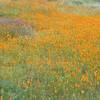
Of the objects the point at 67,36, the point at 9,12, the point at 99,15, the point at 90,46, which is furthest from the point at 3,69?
the point at 99,15

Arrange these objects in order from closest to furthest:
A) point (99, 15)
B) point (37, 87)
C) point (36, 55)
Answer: point (37, 87)
point (36, 55)
point (99, 15)

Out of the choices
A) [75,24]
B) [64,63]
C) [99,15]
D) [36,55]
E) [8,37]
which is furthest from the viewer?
[99,15]

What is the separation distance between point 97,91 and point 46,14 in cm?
1560

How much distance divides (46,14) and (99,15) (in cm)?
422

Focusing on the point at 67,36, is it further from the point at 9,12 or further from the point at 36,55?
the point at 9,12

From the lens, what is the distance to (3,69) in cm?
1298

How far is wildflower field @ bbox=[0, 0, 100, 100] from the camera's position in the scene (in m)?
11.2

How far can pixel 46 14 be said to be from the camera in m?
26.6

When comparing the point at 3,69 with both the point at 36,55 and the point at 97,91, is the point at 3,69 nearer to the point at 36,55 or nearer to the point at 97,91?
the point at 36,55

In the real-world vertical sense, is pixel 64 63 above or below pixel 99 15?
above

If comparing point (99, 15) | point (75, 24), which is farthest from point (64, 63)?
point (99, 15)

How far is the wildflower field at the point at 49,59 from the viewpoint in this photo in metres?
11.2

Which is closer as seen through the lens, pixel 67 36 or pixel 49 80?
pixel 49 80

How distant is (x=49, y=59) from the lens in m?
14.4
